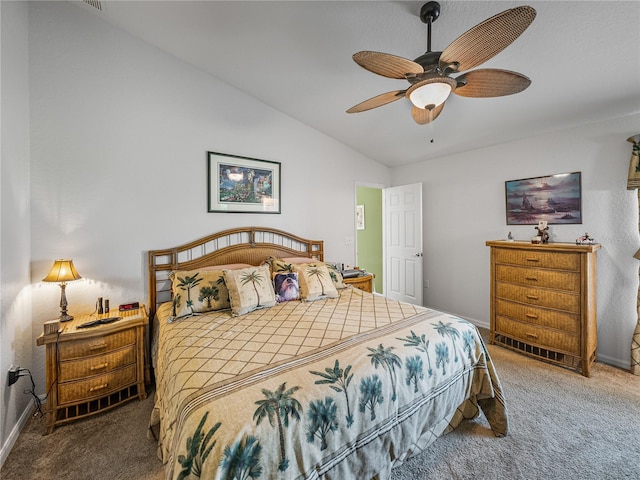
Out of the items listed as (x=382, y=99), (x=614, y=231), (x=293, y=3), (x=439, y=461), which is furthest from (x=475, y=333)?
(x=293, y=3)

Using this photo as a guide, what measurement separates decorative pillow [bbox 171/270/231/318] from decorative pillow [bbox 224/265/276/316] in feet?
0.29

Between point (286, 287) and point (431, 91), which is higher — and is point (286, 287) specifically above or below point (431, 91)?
below

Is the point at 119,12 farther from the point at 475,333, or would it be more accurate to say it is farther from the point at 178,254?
the point at 475,333

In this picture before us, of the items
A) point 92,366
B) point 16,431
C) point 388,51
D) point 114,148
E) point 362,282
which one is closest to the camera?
point 16,431

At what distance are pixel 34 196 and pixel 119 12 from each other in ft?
5.52

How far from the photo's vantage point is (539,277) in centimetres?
275

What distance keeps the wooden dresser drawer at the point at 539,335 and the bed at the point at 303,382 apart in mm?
1368

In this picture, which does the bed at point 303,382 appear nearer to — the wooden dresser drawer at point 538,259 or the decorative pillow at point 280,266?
the decorative pillow at point 280,266

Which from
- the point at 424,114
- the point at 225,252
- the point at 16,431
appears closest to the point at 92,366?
the point at 16,431

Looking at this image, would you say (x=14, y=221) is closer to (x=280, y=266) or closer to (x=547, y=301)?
(x=280, y=266)

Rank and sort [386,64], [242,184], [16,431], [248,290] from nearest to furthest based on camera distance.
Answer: [386,64] < [16,431] < [248,290] < [242,184]

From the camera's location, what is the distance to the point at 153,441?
1806 mm

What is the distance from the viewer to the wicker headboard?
104 inches

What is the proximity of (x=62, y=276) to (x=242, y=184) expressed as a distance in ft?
5.86
